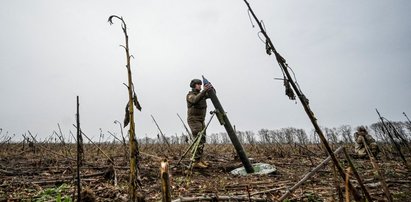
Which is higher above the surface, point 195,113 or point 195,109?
point 195,109

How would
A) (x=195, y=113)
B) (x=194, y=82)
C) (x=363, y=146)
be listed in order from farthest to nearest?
(x=363, y=146) < (x=194, y=82) < (x=195, y=113)

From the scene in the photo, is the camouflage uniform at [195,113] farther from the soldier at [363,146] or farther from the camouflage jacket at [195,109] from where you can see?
the soldier at [363,146]

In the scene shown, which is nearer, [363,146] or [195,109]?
[195,109]

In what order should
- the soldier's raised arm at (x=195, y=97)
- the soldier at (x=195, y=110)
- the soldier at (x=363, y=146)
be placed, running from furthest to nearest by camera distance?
the soldier at (x=363, y=146), the soldier at (x=195, y=110), the soldier's raised arm at (x=195, y=97)

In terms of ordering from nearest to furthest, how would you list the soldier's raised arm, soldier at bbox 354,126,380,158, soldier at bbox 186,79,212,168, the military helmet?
1. the soldier's raised arm
2. soldier at bbox 186,79,212,168
3. the military helmet
4. soldier at bbox 354,126,380,158

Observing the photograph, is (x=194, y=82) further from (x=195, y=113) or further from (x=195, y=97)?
(x=195, y=113)

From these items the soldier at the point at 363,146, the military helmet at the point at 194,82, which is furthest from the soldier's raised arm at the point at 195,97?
the soldier at the point at 363,146

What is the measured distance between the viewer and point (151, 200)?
3.28m

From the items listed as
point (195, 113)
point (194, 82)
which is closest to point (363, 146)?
point (195, 113)

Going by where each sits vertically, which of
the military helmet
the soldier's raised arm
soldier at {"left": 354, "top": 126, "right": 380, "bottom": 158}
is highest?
the military helmet

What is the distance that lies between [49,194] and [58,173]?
5.85 feet

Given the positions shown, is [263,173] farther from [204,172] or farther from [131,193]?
[131,193]

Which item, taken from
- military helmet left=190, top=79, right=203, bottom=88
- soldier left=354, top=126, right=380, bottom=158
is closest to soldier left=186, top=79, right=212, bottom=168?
military helmet left=190, top=79, right=203, bottom=88

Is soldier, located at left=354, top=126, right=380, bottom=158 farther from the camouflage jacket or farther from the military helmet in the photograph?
the military helmet
